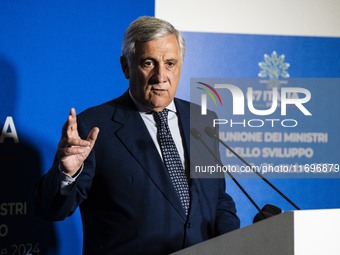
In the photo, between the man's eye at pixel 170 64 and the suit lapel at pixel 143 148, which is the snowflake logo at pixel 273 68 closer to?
the man's eye at pixel 170 64

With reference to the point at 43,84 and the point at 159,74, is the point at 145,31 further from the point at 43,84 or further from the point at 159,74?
the point at 43,84

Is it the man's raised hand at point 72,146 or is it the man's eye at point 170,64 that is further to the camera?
the man's eye at point 170,64

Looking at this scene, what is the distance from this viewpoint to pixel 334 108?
3908 millimetres

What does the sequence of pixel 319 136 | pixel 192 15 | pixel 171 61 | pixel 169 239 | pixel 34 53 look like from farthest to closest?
pixel 319 136, pixel 192 15, pixel 34 53, pixel 171 61, pixel 169 239

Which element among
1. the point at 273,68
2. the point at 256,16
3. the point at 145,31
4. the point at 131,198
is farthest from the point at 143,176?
the point at 256,16

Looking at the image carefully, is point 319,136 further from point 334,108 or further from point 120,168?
point 120,168

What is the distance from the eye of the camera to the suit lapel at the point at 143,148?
8.38ft

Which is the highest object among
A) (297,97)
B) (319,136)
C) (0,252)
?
(297,97)

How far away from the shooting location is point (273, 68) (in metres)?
3.77

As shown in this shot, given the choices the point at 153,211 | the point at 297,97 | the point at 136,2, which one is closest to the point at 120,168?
the point at 153,211

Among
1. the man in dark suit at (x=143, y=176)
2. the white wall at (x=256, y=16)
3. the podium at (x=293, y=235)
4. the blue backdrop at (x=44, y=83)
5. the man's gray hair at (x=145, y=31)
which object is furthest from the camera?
the white wall at (x=256, y=16)

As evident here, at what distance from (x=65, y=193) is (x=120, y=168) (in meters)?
0.36

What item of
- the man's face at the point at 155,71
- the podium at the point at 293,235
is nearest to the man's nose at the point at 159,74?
the man's face at the point at 155,71

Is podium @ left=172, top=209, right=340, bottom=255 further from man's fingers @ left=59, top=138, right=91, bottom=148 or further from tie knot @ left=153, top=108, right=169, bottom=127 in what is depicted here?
tie knot @ left=153, top=108, right=169, bottom=127
